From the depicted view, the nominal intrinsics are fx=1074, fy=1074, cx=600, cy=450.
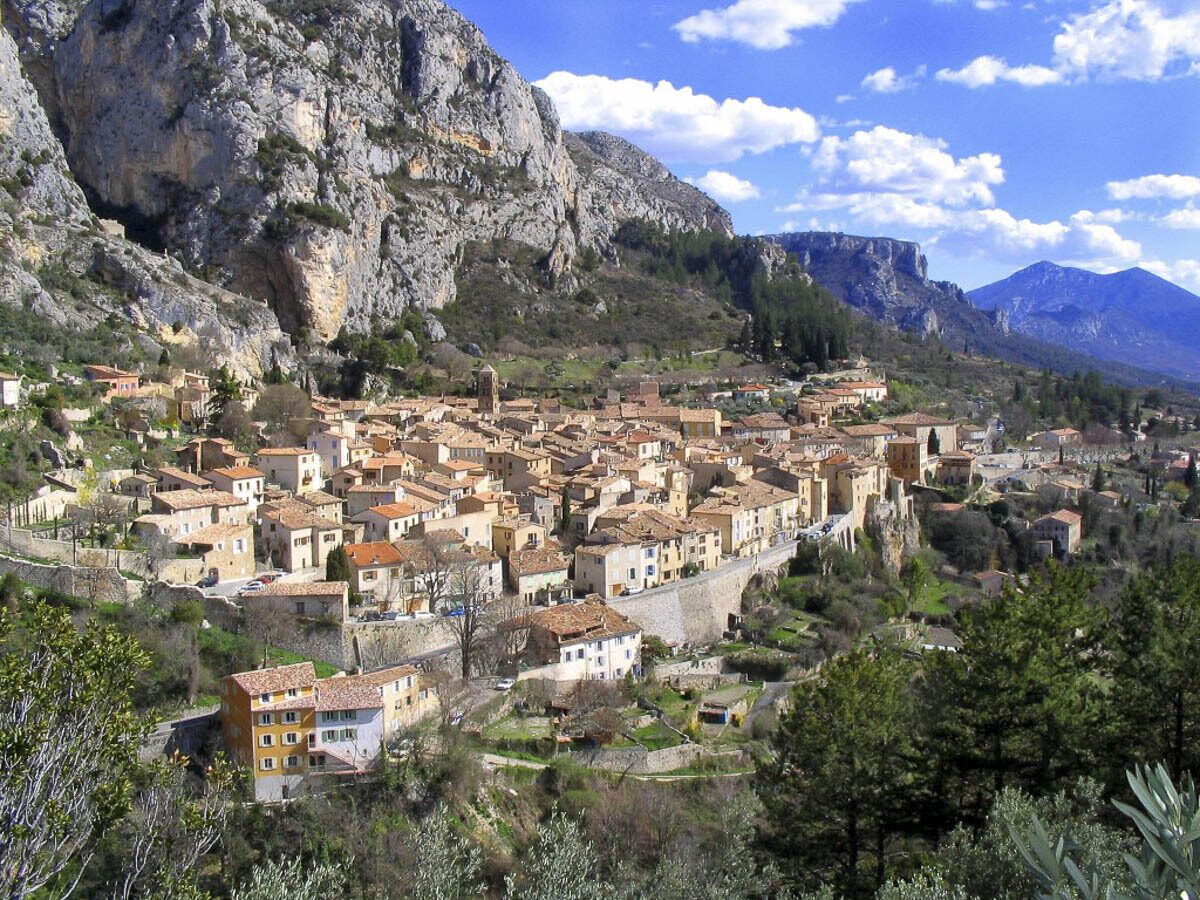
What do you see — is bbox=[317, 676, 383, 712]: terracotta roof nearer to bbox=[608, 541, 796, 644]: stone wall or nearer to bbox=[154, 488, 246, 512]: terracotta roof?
bbox=[154, 488, 246, 512]: terracotta roof

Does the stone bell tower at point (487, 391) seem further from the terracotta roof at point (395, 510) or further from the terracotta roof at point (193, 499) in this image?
the terracotta roof at point (193, 499)

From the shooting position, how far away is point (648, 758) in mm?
24578

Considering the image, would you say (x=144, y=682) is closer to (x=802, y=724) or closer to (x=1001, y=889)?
(x=802, y=724)

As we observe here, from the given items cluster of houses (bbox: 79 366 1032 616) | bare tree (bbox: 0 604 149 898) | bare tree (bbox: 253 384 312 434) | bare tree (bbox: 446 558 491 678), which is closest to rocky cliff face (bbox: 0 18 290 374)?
cluster of houses (bbox: 79 366 1032 616)

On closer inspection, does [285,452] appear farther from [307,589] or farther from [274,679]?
[274,679]

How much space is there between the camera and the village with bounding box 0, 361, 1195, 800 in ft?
80.6

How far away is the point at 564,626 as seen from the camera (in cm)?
2791

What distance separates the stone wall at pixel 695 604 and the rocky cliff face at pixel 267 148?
3839 centimetres

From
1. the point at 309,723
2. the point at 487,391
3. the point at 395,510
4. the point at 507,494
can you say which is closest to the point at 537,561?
the point at 395,510

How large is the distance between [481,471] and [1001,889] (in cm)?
2931

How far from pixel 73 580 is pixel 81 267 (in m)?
33.9

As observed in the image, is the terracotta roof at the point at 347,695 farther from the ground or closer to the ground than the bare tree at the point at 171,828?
closer to the ground

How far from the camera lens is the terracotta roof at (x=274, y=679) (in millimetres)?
21578

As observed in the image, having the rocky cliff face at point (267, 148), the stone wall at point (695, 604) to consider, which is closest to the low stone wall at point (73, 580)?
the stone wall at point (695, 604)
